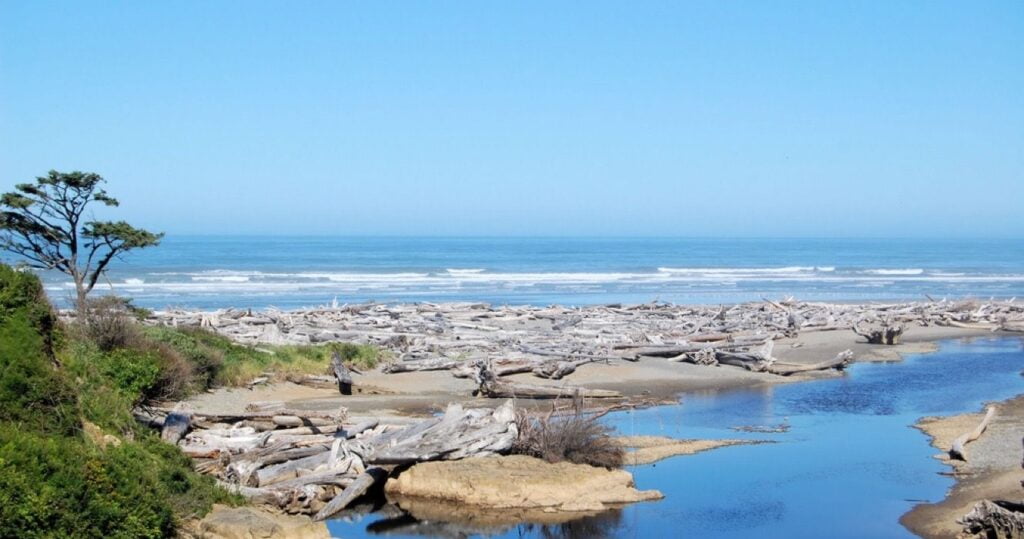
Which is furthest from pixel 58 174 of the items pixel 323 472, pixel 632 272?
pixel 632 272

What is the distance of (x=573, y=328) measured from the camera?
3556 cm

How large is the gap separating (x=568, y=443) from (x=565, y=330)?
60.2 ft

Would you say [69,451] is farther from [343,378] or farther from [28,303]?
[343,378]

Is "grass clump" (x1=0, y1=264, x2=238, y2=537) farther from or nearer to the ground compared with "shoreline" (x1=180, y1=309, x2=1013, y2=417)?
farther from the ground

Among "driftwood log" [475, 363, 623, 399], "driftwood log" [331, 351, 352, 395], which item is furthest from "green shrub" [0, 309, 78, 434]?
"driftwood log" [475, 363, 623, 399]

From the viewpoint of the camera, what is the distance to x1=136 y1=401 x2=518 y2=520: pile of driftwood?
49.7 ft

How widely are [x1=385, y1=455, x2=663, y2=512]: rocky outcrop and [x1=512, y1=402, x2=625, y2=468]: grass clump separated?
0.75ft

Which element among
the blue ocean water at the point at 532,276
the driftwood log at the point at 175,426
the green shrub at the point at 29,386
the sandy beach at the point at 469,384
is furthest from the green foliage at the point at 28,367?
the blue ocean water at the point at 532,276

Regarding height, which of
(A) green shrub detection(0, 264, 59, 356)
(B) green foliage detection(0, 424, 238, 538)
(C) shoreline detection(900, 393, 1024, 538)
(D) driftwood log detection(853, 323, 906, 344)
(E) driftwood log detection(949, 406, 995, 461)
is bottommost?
(C) shoreline detection(900, 393, 1024, 538)

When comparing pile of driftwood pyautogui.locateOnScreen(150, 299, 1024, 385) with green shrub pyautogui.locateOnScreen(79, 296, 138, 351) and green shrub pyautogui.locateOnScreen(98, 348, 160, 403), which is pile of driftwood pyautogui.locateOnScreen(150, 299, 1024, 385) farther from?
green shrub pyautogui.locateOnScreen(98, 348, 160, 403)

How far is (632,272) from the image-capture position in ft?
275

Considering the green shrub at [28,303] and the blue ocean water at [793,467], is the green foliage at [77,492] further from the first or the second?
the blue ocean water at [793,467]

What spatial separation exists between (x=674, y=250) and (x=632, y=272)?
144ft

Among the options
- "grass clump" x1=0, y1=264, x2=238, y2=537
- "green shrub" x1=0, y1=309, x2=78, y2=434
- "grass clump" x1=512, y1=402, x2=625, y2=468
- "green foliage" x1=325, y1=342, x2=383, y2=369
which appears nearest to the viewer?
"grass clump" x1=0, y1=264, x2=238, y2=537
